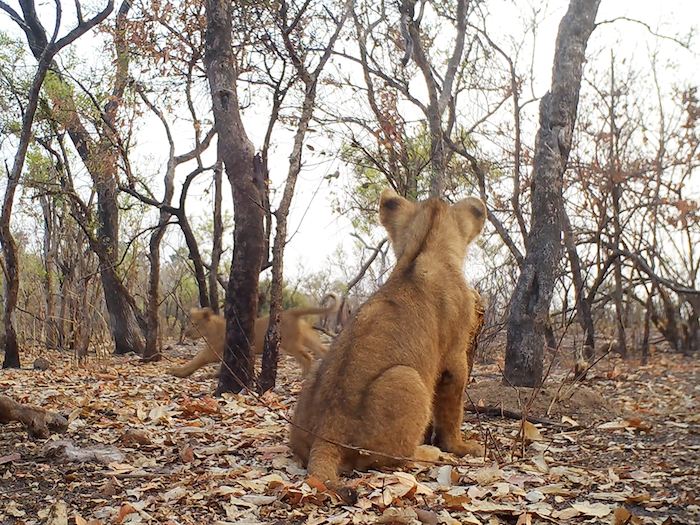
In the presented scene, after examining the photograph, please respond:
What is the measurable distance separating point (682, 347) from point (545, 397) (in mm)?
10862

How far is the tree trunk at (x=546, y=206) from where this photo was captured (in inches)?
340

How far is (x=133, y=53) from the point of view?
46.9 feet

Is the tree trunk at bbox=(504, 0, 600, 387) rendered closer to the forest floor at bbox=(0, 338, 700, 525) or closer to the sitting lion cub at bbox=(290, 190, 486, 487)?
the forest floor at bbox=(0, 338, 700, 525)

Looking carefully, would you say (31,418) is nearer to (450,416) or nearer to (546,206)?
(450,416)

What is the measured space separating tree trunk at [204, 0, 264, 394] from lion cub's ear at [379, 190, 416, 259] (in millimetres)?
3055

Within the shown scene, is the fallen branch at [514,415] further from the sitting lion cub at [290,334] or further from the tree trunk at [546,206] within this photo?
the sitting lion cub at [290,334]

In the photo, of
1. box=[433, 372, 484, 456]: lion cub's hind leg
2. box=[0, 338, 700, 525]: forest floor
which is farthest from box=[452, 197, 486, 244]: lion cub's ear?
box=[0, 338, 700, 525]: forest floor

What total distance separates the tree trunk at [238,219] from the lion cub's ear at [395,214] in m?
3.06

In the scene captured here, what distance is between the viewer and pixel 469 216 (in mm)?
5914

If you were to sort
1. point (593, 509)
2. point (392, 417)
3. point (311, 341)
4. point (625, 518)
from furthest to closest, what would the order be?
point (311, 341) → point (392, 417) → point (593, 509) → point (625, 518)

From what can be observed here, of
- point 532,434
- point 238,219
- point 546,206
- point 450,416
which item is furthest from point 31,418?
point 546,206

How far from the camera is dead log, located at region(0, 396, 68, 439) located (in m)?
5.81

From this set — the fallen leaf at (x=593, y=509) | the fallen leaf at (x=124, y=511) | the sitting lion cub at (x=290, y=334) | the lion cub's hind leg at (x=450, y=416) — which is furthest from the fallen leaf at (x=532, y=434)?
the sitting lion cub at (x=290, y=334)

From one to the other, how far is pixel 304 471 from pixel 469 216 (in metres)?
2.55
